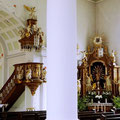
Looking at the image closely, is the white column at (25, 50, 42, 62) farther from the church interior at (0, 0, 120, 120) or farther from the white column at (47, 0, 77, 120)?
the white column at (47, 0, 77, 120)

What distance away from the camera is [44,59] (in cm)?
1540

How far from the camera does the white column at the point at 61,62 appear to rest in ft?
10.7

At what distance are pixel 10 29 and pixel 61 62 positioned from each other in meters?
13.5

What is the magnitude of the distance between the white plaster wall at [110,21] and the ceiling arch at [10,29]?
668cm

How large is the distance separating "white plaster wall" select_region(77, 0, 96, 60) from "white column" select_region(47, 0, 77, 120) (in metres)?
15.5

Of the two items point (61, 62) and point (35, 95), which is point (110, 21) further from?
point (61, 62)

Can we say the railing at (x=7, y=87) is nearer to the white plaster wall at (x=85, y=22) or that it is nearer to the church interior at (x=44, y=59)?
the church interior at (x=44, y=59)

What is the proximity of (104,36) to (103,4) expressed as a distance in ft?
8.39

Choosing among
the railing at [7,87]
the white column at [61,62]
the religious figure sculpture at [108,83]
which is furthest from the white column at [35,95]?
the white column at [61,62]

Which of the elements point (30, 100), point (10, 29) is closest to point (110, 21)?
point (10, 29)

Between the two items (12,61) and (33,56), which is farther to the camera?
(12,61)

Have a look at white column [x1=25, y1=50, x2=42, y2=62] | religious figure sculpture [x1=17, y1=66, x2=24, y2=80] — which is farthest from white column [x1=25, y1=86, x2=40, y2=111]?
white column [x1=25, y1=50, x2=42, y2=62]

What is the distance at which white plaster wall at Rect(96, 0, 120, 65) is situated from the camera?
61.5 feet

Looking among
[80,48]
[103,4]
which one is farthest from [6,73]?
[103,4]
